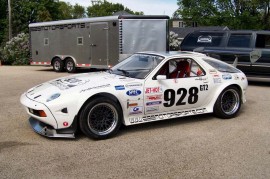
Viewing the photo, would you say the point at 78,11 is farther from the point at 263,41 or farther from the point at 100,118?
the point at 100,118

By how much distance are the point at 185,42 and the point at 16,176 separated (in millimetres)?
9854

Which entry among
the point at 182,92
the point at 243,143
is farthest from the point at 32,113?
the point at 243,143

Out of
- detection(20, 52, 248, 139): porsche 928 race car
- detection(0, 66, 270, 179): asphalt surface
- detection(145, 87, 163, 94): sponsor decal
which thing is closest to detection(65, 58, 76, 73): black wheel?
detection(0, 66, 270, 179): asphalt surface

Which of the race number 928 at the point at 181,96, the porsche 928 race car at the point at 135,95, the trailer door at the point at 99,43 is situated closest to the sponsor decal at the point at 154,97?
the porsche 928 race car at the point at 135,95

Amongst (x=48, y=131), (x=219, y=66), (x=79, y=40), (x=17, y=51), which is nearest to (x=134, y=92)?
(x=48, y=131)

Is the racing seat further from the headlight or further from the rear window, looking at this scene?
the rear window

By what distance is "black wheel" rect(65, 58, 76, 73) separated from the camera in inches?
640

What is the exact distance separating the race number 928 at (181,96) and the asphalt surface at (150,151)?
441 millimetres

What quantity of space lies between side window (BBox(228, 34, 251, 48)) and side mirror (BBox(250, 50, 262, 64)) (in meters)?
0.37

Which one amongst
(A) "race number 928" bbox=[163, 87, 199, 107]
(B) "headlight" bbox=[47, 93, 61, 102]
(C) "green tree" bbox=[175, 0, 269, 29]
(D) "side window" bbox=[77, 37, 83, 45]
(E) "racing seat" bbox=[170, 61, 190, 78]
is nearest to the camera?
(B) "headlight" bbox=[47, 93, 61, 102]

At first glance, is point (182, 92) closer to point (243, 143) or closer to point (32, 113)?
point (243, 143)

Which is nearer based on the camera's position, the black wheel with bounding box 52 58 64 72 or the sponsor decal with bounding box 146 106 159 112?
the sponsor decal with bounding box 146 106 159 112

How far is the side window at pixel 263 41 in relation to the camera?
37.7 ft

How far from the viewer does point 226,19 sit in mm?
55719
